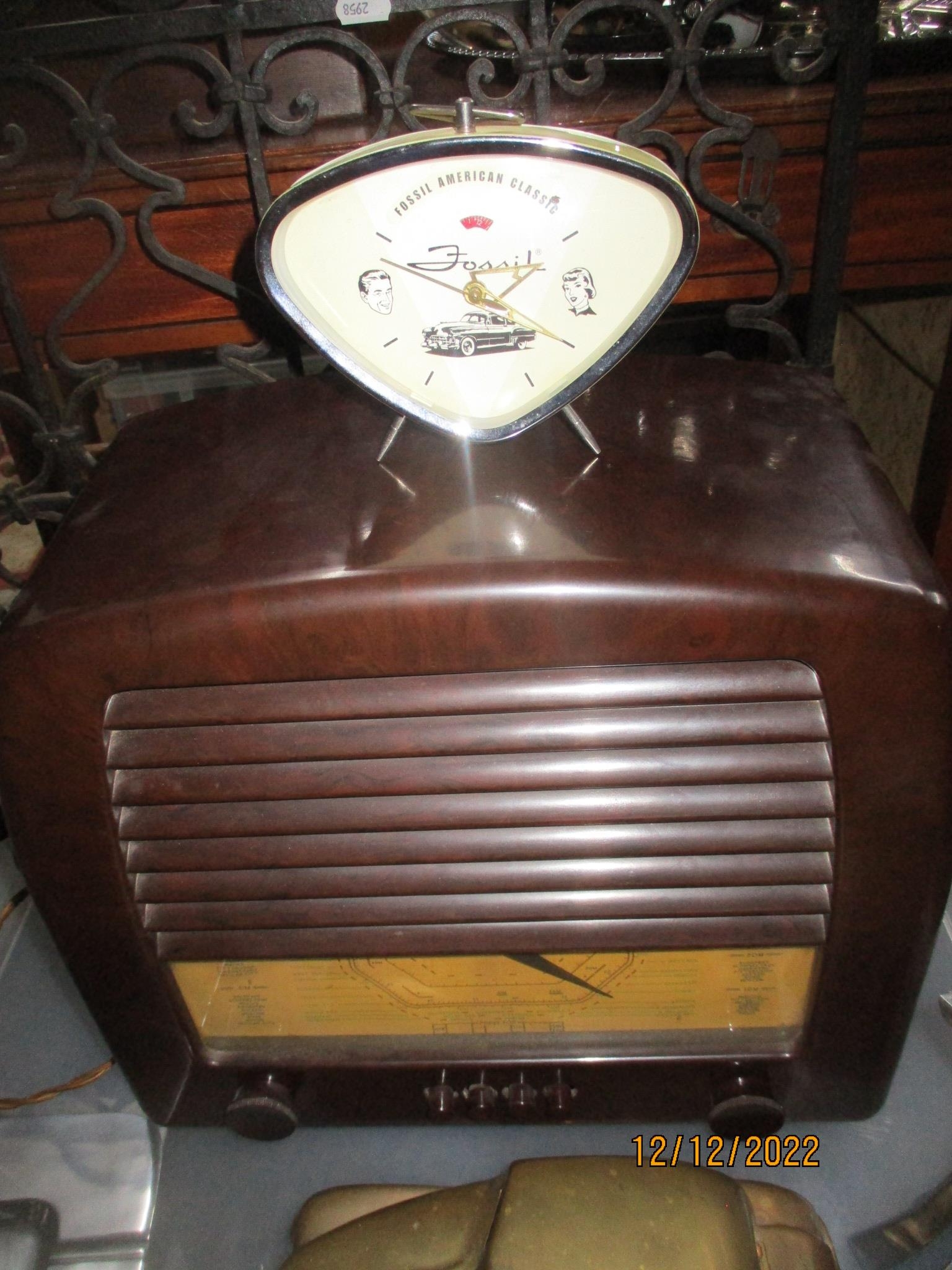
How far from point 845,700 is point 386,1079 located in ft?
1.72

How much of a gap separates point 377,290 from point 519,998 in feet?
1.95

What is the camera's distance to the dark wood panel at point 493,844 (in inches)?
28.5

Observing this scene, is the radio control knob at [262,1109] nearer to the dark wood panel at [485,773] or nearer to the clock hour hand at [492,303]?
the dark wood panel at [485,773]

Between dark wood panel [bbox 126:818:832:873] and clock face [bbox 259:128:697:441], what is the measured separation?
32 centimetres

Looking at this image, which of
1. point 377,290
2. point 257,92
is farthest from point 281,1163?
point 257,92

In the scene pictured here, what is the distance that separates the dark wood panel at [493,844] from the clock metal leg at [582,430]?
0.30 meters

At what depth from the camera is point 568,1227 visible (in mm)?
670

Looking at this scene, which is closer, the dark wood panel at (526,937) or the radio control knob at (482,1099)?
the dark wood panel at (526,937)

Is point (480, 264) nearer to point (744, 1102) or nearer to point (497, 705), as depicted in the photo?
point (497, 705)

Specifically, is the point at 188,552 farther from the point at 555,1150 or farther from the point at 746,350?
the point at 746,350

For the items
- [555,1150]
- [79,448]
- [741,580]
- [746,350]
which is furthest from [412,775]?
[746,350]

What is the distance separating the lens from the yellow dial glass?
81 centimetres
